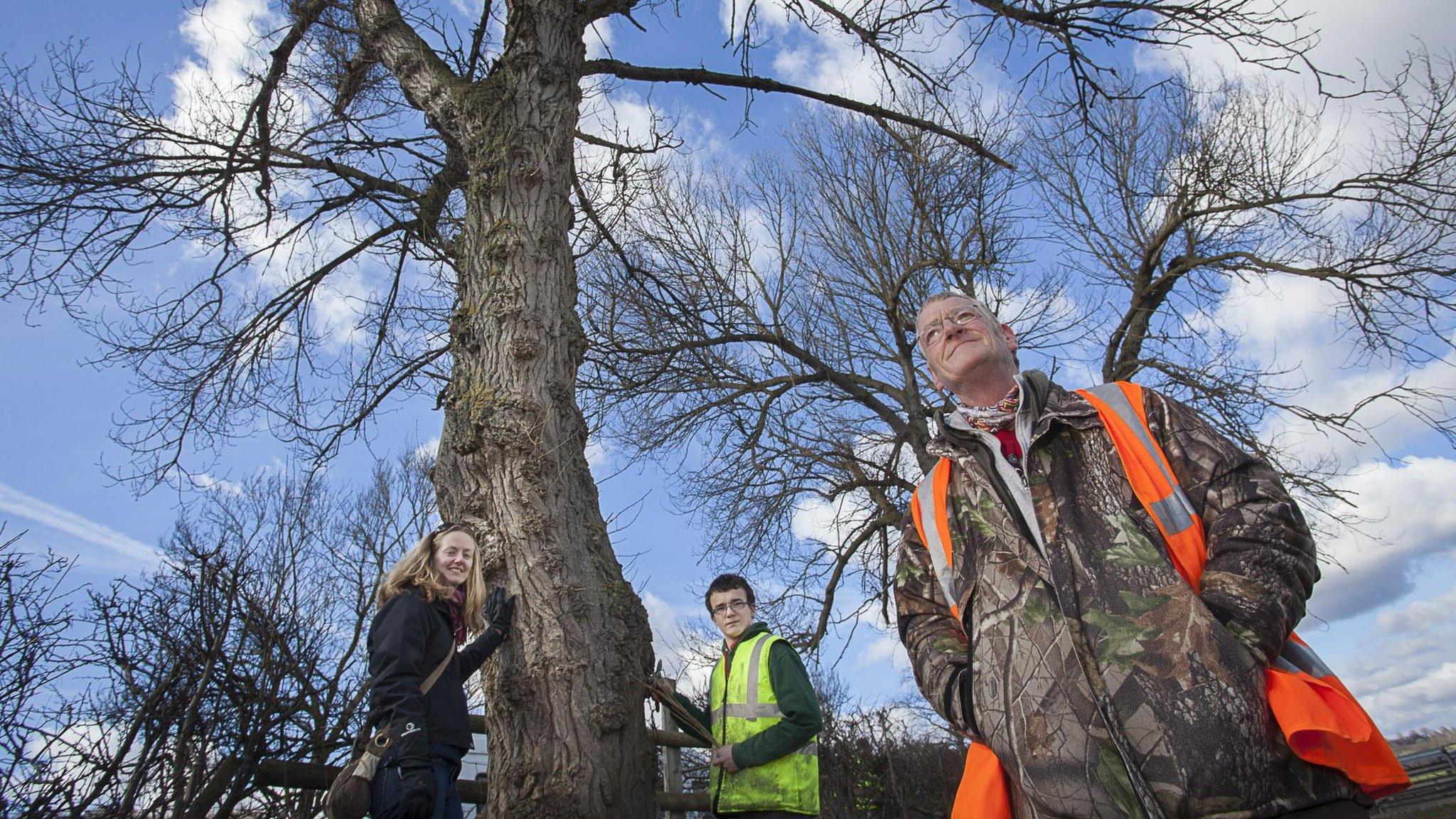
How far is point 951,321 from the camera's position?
2289 millimetres

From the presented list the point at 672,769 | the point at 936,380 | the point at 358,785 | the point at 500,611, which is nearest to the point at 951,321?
the point at 936,380

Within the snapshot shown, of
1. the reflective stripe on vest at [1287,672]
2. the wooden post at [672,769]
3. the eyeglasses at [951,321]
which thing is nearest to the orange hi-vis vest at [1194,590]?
the reflective stripe on vest at [1287,672]

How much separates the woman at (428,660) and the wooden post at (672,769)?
2.25m

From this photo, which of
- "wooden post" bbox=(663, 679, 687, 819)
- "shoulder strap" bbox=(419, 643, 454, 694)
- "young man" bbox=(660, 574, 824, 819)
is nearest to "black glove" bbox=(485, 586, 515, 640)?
"shoulder strap" bbox=(419, 643, 454, 694)

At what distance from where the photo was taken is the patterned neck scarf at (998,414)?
6.79 feet

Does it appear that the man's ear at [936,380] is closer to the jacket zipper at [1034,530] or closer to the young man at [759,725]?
the jacket zipper at [1034,530]

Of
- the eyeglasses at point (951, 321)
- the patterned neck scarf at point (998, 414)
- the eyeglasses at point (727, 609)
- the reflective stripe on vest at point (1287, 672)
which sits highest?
the eyeglasses at point (951, 321)

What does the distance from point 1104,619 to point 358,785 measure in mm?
2255

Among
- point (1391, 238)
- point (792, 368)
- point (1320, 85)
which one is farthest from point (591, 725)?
point (1391, 238)

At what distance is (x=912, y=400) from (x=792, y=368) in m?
1.56

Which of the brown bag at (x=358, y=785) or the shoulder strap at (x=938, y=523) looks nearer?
the shoulder strap at (x=938, y=523)

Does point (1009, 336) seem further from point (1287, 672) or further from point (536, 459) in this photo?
point (536, 459)

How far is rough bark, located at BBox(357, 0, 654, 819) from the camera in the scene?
2.90 m

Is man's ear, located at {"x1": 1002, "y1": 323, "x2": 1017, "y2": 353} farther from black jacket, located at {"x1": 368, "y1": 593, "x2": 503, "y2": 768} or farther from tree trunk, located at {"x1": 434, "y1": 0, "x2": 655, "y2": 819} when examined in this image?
black jacket, located at {"x1": 368, "y1": 593, "x2": 503, "y2": 768}
